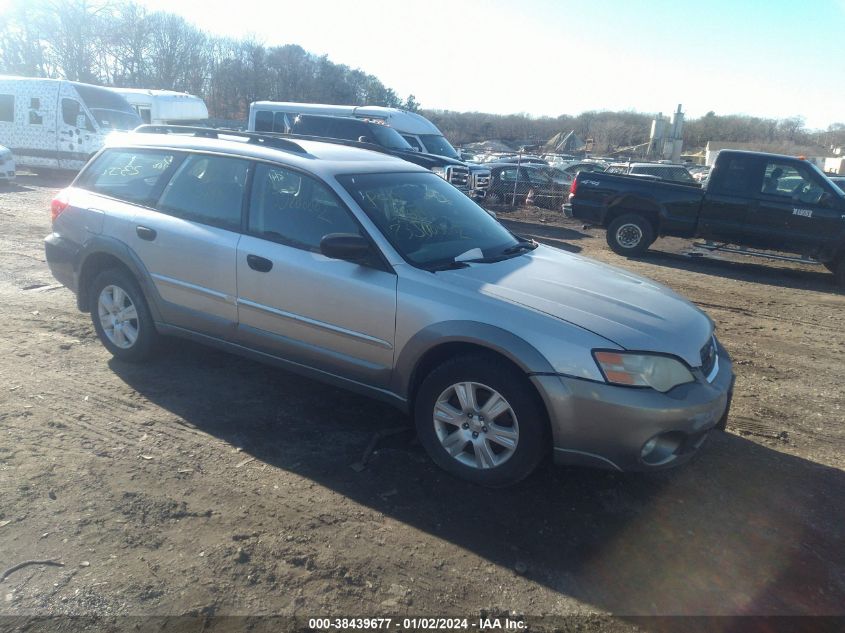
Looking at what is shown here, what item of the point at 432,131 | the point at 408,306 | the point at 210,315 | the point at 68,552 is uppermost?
the point at 432,131

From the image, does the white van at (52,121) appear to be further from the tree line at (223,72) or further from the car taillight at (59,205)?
the tree line at (223,72)

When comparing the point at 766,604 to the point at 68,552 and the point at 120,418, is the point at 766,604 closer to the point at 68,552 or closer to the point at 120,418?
the point at 68,552

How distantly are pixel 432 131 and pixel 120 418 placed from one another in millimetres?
14899

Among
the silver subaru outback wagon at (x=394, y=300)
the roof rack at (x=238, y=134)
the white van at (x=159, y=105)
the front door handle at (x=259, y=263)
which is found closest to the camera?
the silver subaru outback wagon at (x=394, y=300)

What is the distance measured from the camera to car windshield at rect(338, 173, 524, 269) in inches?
156

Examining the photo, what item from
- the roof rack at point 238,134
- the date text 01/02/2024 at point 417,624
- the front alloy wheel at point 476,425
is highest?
the roof rack at point 238,134

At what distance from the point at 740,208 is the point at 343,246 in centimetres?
924

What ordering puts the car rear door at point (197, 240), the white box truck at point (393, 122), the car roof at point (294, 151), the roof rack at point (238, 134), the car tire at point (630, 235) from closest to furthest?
the car roof at point (294, 151), the car rear door at point (197, 240), the roof rack at point (238, 134), the car tire at point (630, 235), the white box truck at point (393, 122)

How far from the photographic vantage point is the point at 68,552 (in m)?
2.92

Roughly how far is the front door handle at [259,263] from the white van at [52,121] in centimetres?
1555

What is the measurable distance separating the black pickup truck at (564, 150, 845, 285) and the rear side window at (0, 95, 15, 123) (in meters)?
16.0

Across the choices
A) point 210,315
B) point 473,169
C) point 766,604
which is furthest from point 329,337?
point 473,169

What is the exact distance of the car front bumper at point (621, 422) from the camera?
3174 mm

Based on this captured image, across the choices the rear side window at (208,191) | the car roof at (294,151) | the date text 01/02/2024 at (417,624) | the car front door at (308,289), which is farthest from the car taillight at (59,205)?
the date text 01/02/2024 at (417,624)
